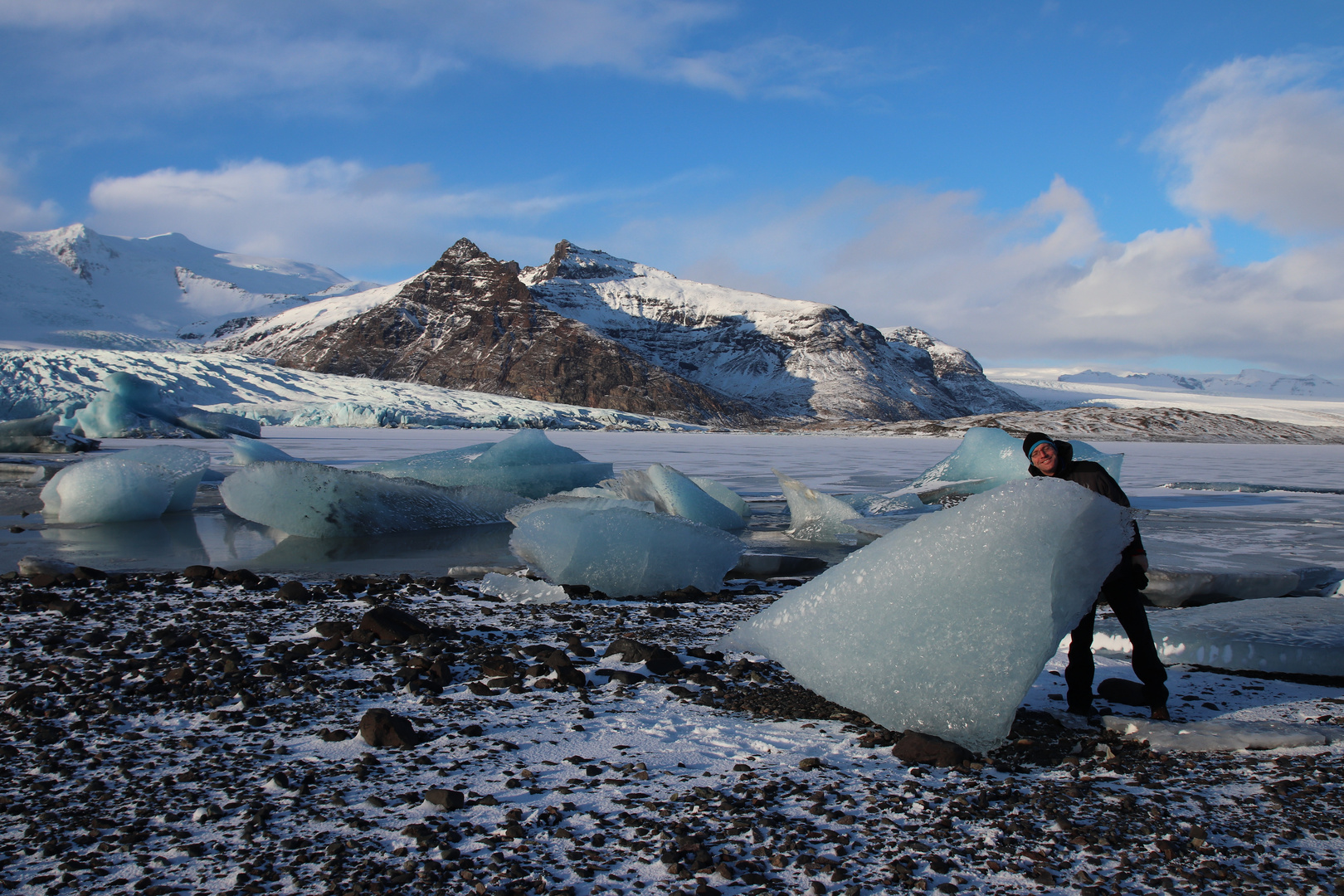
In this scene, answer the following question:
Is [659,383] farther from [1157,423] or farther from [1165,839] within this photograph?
[1165,839]

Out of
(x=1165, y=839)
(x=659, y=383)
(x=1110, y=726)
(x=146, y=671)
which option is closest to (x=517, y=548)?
(x=146, y=671)

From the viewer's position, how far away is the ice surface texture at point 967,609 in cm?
234

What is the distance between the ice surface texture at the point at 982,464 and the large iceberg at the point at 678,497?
2992mm

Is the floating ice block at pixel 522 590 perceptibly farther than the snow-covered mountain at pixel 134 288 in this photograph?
No

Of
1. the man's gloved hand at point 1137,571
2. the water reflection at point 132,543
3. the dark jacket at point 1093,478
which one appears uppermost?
the dark jacket at point 1093,478

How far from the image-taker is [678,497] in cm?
701

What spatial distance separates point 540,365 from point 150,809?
10473cm

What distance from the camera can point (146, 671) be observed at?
2.83m

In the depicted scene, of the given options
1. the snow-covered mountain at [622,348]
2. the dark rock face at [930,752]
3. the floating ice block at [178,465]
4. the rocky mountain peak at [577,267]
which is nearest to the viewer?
the dark rock face at [930,752]

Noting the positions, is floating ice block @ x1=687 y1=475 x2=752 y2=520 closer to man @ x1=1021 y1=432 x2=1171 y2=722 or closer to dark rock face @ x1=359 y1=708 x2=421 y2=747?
man @ x1=1021 y1=432 x2=1171 y2=722

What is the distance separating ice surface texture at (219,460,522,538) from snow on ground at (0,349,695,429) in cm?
2260

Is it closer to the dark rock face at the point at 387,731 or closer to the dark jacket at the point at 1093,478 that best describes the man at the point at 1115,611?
the dark jacket at the point at 1093,478

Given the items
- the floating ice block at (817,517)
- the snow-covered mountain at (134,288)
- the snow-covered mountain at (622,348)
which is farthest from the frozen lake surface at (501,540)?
the snow-covered mountain at (622,348)

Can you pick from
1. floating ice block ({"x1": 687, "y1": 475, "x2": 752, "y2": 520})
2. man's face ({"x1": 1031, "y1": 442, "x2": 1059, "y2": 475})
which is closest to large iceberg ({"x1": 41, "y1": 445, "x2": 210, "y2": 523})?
floating ice block ({"x1": 687, "y1": 475, "x2": 752, "y2": 520})
